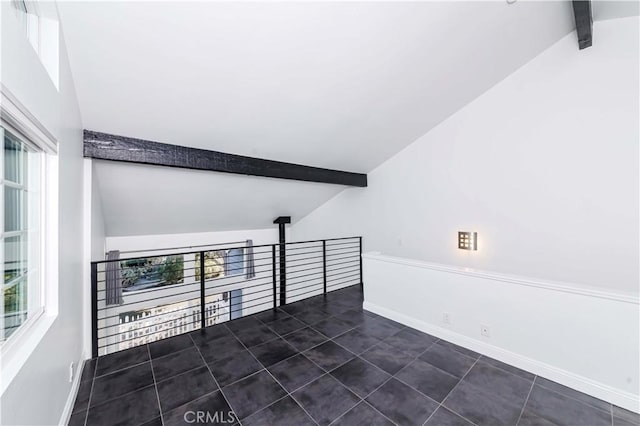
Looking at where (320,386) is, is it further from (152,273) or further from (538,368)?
(152,273)

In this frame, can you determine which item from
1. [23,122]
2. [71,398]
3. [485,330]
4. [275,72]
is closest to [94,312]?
[71,398]

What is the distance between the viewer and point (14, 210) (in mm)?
1390

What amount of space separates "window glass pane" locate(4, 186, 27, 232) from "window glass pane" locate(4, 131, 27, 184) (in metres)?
0.06

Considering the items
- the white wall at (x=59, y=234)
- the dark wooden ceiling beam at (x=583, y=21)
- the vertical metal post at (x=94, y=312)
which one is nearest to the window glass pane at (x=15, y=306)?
the white wall at (x=59, y=234)

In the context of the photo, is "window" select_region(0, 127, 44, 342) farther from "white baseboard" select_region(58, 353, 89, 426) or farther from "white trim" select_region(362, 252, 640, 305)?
"white trim" select_region(362, 252, 640, 305)

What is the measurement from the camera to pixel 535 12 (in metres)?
2.79

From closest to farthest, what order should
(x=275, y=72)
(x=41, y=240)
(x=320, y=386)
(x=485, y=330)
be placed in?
1. (x=41, y=240)
2. (x=320, y=386)
3. (x=275, y=72)
4. (x=485, y=330)

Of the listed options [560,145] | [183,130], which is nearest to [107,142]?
[183,130]

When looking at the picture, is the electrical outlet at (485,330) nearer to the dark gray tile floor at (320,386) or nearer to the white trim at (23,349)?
the dark gray tile floor at (320,386)

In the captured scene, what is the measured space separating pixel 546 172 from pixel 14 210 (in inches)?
192

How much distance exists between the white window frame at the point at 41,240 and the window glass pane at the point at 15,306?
0.03 meters

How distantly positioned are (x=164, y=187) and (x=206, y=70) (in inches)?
85.1

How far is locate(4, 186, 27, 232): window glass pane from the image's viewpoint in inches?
51.2

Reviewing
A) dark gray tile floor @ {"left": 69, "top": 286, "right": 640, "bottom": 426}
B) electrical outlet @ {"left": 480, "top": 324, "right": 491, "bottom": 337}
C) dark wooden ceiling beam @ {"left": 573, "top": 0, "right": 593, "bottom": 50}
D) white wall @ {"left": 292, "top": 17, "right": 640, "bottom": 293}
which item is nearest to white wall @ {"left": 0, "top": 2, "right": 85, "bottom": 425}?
dark gray tile floor @ {"left": 69, "top": 286, "right": 640, "bottom": 426}
